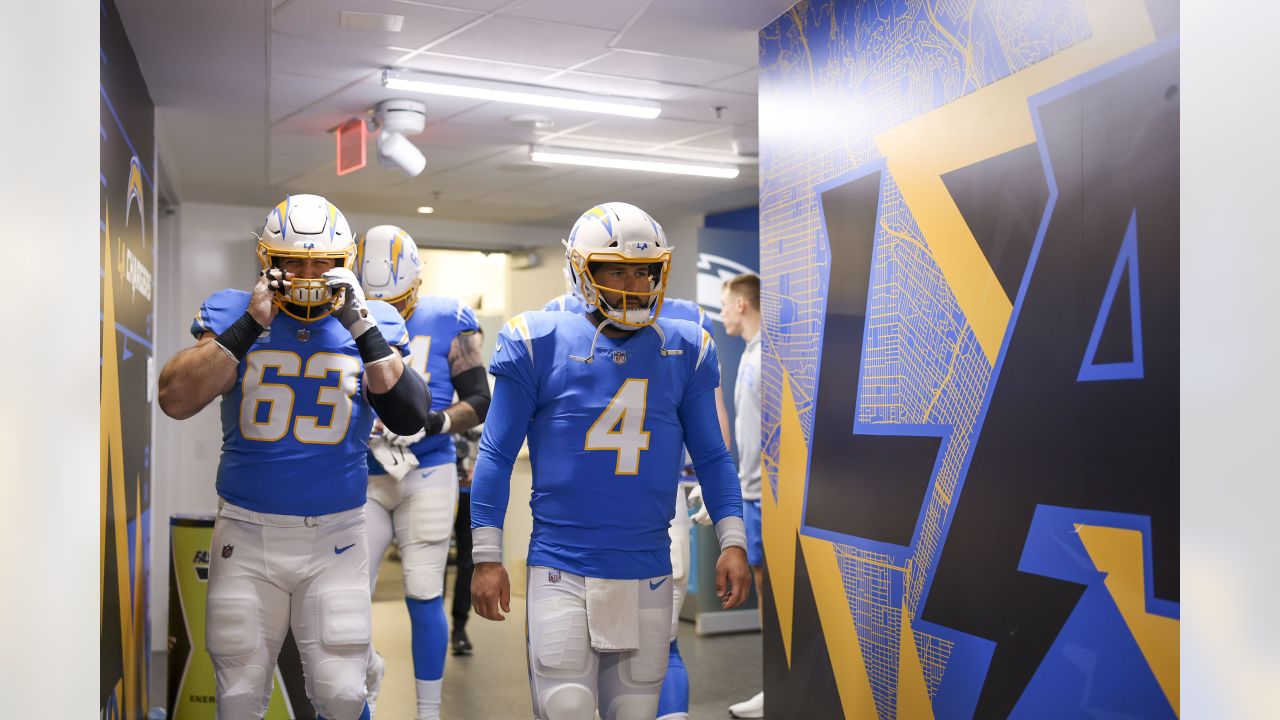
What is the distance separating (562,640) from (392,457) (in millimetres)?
1845

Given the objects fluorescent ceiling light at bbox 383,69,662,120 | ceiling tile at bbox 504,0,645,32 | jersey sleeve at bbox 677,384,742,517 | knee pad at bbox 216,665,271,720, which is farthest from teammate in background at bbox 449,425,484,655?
jersey sleeve at bbox 677,384,742,517

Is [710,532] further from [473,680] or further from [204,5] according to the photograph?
[204,5]

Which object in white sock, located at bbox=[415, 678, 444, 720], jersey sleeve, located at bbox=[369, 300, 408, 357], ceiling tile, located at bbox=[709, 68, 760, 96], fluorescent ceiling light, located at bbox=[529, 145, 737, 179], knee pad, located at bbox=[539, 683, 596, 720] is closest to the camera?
knee pad, located at bbox=[539, 683, 596, 720]

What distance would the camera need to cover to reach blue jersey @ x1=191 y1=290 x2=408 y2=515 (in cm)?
300

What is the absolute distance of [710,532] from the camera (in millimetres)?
6645

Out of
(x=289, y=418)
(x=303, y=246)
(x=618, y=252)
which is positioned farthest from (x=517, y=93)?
(x=618, y=252)

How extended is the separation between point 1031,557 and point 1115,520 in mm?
319

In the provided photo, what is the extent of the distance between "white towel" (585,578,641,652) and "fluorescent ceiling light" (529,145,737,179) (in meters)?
4.40

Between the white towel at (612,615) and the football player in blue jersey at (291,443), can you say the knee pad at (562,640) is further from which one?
the football player in blue jersey at (291,443)

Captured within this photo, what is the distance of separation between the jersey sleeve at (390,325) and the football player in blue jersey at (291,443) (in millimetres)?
118

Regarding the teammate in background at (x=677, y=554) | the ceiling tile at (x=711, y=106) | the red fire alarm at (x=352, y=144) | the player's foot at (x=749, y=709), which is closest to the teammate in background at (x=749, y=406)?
the player's foot at (x=749, y=709)

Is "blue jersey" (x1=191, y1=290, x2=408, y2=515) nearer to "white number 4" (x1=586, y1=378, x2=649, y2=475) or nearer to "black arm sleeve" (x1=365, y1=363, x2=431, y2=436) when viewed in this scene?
"black arm sleeve" (x1=365, y1=363, x2=431, y2=436)

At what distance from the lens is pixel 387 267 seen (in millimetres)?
4465
